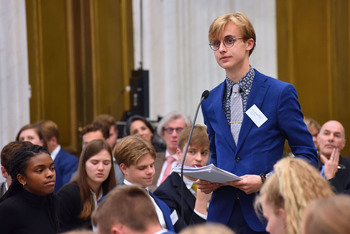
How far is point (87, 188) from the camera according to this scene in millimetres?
4043

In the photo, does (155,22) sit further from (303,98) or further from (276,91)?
(276,91)

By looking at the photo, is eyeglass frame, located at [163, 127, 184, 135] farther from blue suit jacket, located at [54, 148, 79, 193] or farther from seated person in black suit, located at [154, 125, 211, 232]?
seated person in black suit, located at [154, 125, 211, 232]

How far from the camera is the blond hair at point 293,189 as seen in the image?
1.92m

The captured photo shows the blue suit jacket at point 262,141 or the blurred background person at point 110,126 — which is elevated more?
the blue suit jacket at point 262,141

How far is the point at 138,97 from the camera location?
24.2ft

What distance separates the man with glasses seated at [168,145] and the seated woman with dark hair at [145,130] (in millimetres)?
149

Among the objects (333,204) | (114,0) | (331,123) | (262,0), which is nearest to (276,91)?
(333,204)

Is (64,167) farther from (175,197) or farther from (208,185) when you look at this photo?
(208,185)

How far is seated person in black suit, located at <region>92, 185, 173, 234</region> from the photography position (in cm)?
197

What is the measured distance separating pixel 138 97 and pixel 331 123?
2.86 m

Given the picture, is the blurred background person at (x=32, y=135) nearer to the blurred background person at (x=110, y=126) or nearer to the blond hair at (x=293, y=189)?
the blurred background person at (x=110, y=126)

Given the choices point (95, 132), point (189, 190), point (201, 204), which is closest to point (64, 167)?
point (95, 132)

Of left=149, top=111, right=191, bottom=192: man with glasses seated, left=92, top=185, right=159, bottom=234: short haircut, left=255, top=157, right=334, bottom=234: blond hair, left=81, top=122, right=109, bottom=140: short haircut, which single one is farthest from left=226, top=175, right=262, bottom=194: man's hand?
left=81, top=122, right=109, bottom=140: short haircut

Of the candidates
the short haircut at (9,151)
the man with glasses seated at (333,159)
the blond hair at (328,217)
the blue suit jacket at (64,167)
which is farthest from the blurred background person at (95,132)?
the blond hair at (328,217)
